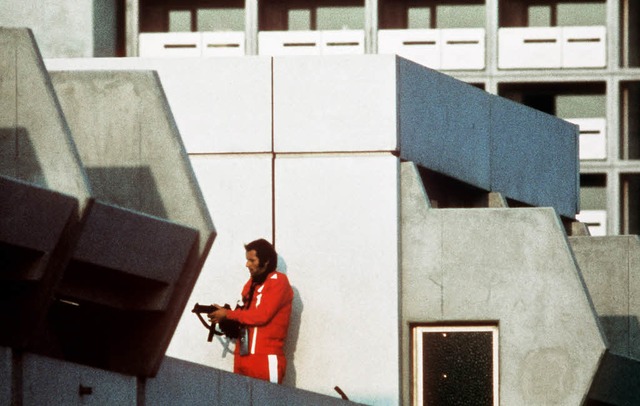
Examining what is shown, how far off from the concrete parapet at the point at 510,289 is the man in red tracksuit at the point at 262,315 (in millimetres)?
2126

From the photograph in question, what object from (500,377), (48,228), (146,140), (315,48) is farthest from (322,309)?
(315,48)

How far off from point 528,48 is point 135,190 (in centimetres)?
2849

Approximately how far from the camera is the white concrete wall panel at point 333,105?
65.3 ft

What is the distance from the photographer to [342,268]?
64.6 ft

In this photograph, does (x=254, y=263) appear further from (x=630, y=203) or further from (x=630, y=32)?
(x=630, y=32)

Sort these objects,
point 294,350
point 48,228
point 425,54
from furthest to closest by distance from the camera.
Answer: point 425,54, point 294,350, point 48,228

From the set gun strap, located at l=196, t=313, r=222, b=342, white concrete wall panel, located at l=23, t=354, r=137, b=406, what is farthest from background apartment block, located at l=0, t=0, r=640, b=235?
white concrete wall panel, located at l=23, t=354, r=137, b=406

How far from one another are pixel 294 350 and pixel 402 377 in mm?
989

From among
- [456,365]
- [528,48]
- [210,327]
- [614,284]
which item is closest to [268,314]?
[210,327]

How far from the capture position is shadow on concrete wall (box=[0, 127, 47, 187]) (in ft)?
46.2

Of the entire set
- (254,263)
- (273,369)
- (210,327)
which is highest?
(254,263)

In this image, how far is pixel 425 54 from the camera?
143 feet

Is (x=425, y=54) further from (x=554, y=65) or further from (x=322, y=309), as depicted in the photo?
(x=322, y=309)

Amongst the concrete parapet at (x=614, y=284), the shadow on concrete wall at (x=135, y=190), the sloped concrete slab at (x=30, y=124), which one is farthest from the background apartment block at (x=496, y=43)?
the sloped concrete slab at (x=30, y=124)
